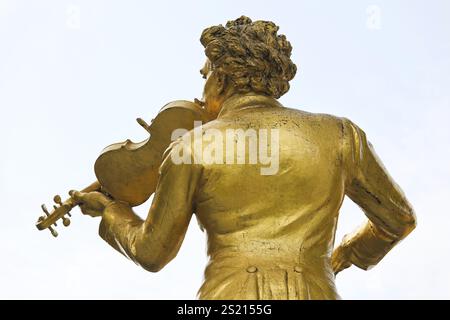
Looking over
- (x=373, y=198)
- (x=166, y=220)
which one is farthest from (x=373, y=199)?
(x=166, y=220)

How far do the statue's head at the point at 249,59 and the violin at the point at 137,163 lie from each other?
0.27 meters

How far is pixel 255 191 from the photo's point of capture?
618 cm

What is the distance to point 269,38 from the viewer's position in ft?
21.8

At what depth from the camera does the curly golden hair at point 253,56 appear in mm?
6602

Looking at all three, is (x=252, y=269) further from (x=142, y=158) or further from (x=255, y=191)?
(x=142, y=158)

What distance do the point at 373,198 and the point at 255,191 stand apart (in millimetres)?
681

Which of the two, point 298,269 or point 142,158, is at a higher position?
point 142,158

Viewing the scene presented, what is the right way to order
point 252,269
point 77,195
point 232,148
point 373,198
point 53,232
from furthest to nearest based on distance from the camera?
1. point 77,195
2. point 53,232
3. point 373,198
4. point 232,148
5. point 252,269

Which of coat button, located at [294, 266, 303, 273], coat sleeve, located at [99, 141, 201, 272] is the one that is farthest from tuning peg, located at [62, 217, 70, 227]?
coat button, located at [294, 266, 303, 273]

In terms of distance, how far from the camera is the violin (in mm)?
6816

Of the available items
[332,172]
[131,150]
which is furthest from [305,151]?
[131,150]

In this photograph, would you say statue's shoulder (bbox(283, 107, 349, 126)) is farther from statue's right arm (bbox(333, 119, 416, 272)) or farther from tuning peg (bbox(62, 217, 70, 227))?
tuning peg (bbox(62, 217, 70, 227))

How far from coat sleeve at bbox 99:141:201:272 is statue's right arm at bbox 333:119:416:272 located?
780 millimetres

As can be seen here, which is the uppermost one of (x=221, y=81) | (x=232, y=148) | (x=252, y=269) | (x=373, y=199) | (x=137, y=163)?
(x=221, y=81)
